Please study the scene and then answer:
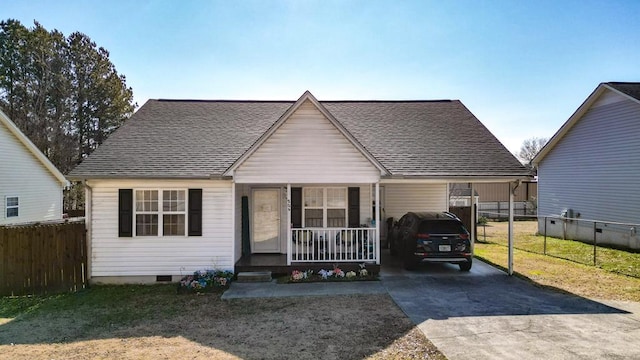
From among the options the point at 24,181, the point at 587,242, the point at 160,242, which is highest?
the point at 24,181

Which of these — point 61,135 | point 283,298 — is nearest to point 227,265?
point 283,298

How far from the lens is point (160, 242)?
34.3ft

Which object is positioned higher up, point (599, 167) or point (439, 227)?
point (599, 167)

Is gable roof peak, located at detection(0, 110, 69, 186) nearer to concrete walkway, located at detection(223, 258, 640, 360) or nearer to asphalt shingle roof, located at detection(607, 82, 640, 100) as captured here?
concrete walkway, located at detection(223, 258, 640, 360)

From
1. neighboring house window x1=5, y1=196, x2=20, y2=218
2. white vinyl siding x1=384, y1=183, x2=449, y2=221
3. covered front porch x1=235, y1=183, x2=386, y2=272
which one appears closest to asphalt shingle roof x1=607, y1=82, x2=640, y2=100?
white vinyl siding x1=384, y1=183, x2=449, y2=221

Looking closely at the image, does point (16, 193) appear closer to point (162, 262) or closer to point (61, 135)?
point (162, 262)

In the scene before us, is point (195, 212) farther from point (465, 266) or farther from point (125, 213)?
point (465, 266)

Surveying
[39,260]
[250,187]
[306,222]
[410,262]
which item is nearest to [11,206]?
[39,260]

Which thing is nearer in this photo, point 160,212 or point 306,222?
point 160,212

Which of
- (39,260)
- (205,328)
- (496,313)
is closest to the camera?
(205,328)

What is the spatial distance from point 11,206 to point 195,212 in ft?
41.6

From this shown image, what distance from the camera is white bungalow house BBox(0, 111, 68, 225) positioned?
54.9 ft

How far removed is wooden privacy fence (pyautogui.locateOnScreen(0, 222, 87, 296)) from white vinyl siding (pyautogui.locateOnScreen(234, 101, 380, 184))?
17.2 ft

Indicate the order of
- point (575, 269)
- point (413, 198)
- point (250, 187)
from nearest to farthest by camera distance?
point (575, 269)
point (250, 187)
point (413, 198)
